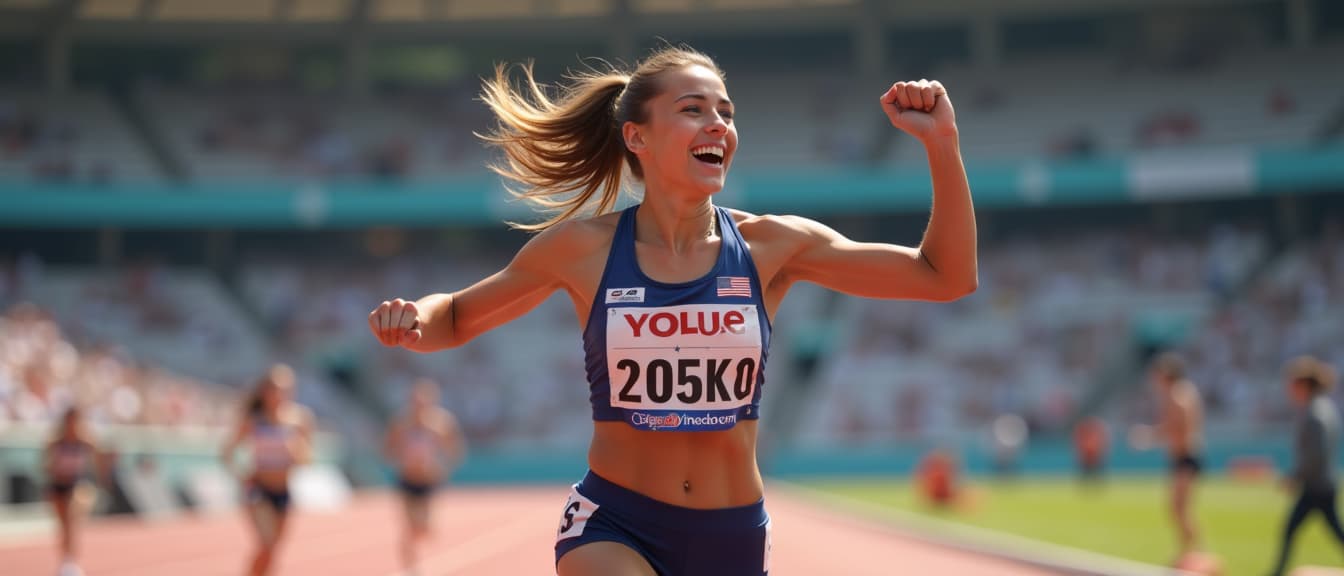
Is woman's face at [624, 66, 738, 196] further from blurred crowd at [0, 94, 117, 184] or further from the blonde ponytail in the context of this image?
blurred crowd at [0, 94, 117, 184]

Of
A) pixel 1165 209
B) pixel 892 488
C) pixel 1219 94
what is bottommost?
pixel 892 488

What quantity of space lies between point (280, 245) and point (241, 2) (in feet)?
25.7

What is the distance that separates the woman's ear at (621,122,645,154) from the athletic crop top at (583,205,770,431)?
416 mm

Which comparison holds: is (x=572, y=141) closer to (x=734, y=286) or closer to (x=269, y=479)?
(x=734, y=286)

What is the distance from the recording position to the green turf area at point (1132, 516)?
1397cm

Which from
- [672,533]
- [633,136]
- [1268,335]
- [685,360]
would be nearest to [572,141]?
[633,136]

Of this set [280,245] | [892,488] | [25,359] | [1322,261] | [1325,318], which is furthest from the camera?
[280,245]

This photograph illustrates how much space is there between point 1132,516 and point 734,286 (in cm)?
1691

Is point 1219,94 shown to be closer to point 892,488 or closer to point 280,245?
point 892,488

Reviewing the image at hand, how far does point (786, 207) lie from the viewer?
40.1 metres

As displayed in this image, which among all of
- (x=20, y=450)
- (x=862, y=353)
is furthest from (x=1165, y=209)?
(x=20, y=450)

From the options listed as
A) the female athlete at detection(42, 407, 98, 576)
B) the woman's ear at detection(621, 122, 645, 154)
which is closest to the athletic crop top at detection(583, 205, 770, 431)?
the woman's ear at detection(621, 122, 645, 154)

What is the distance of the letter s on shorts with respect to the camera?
4090 millimetres

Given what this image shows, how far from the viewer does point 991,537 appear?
55.6 ft
